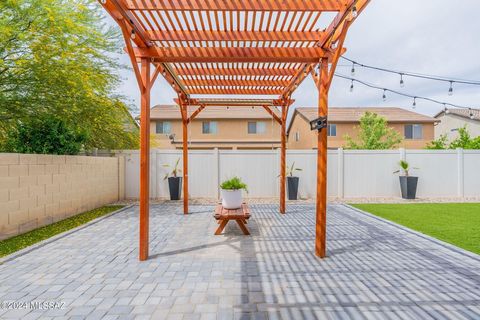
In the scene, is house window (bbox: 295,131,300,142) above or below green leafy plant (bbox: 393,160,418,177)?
above

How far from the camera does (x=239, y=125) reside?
65.7 ft

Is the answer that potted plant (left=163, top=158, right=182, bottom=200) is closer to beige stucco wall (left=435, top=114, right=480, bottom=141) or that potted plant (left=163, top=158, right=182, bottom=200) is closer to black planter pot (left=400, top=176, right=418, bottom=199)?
black planter pot (left=400, top=176, right=418, bottom=199)

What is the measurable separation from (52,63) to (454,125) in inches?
1149

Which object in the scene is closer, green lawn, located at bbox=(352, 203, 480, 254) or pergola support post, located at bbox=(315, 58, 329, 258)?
pergola support post, located at bbox=(315, 58, 329, 258)

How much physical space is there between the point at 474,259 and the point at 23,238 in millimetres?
7157

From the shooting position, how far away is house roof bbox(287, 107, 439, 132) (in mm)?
19562

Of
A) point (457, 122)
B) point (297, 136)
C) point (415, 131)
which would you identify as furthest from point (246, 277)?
point (457, 122)

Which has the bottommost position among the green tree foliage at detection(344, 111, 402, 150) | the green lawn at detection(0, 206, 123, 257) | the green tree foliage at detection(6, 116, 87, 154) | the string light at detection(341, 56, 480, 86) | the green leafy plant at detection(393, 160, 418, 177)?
the green lawn at detection(0, 206, 123, 257)

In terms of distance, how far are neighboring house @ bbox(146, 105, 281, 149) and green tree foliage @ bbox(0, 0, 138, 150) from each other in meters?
12.2

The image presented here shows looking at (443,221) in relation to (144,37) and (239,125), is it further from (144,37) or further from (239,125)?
(239,125)

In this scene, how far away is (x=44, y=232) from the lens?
5023 mm

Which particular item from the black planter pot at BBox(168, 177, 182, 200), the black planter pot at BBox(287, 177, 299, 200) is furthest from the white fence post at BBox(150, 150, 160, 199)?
the black planter pot at BBox(287, 177, 299, 200)

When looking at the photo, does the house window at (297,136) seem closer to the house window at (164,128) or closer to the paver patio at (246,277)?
the house window at (164,128)

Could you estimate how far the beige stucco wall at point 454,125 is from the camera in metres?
21.1
